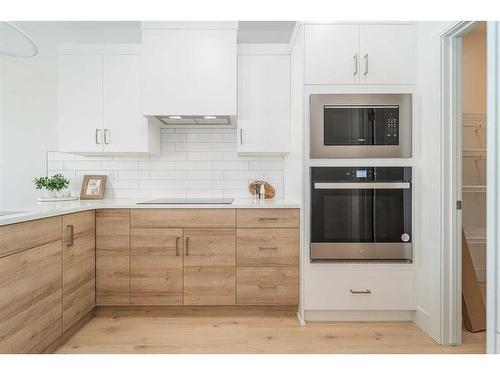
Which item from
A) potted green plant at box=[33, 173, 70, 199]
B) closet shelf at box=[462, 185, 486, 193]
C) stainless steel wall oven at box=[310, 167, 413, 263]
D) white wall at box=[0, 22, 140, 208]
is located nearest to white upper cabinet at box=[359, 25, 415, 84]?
stainless steel wall oven at box=[310, 167, 413, 263]

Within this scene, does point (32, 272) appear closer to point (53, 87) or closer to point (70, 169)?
point (70, 169)

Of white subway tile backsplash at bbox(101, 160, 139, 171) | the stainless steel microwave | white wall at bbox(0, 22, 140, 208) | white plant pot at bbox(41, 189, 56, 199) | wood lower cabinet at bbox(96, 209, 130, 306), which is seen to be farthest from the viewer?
white subway tile backsplash at bbox(101, 160, 139, 171)

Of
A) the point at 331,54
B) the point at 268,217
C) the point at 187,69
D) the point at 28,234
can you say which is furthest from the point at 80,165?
the point at 331,54

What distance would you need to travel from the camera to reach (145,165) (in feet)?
10.4

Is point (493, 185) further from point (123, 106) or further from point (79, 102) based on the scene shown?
point (79, 102)

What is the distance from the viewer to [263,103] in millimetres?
2824

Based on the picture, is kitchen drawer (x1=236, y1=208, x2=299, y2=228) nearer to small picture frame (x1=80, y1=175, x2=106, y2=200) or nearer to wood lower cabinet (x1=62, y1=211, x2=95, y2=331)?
wood lower cabinet (x1=62, y1=211, x2=95, y2=331)

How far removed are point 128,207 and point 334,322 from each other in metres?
1.71

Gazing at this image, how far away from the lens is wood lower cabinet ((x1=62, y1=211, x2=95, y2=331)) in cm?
205

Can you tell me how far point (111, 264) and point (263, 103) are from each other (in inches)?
68.6

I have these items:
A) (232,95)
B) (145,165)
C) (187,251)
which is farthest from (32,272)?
(232,95)

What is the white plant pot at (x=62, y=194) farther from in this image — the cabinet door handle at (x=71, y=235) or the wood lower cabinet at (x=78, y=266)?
the cabinet door handle at (x=71, y=235)

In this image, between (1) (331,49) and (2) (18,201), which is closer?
(1) (331,49)

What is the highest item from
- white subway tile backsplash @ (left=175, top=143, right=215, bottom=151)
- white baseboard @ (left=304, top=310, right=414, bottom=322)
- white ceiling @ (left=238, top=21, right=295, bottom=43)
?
white ceiling @ (left=238, top=21, right=295, bottom=43)
